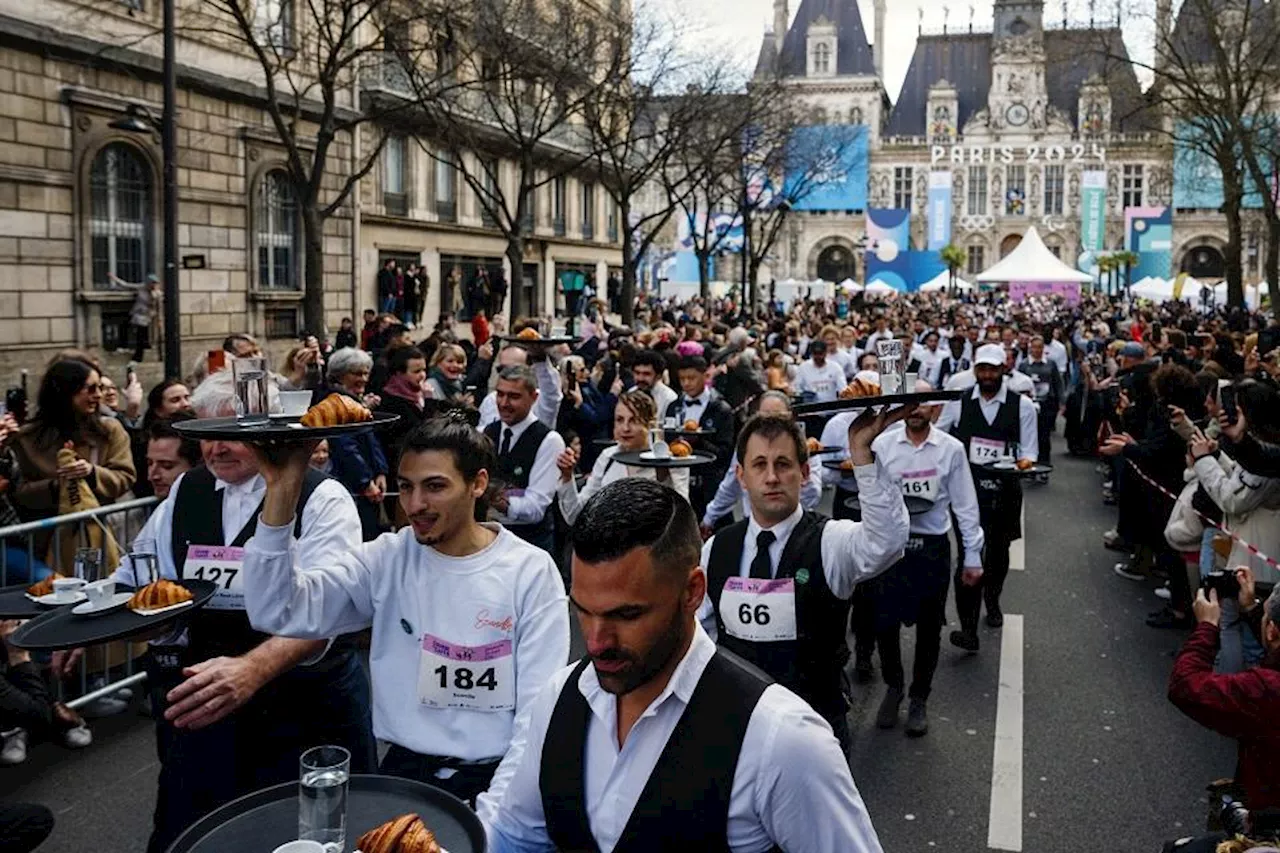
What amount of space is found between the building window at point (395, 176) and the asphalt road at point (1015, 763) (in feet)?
86.7

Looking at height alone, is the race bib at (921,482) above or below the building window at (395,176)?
below

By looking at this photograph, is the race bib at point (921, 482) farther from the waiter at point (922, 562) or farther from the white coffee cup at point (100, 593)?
the white coffee cup at point (100, 593)

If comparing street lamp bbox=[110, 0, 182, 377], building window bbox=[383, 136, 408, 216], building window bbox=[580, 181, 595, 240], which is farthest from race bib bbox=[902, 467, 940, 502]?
building window bbox=[580, 181, 595, 240]

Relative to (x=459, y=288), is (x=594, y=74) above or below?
above

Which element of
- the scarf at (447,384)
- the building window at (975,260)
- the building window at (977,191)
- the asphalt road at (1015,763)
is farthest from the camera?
the building window at (975,260)

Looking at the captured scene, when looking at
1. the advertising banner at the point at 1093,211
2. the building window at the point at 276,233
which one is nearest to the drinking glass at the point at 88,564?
the building window at the point at 276,233

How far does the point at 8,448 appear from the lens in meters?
6.57

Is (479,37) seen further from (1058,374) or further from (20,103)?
(1058,374)

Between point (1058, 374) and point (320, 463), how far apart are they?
1477 centimetres

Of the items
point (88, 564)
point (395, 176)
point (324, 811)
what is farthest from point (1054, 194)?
point (324, 811)

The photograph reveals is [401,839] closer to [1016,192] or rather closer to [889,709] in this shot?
[889,709]

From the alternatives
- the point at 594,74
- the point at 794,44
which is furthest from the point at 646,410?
the point at 794,44

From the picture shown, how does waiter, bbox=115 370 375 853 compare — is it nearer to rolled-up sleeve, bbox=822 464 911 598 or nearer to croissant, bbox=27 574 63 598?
croissant, bbox=27 574 63 598

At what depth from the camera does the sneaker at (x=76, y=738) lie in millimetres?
6098
